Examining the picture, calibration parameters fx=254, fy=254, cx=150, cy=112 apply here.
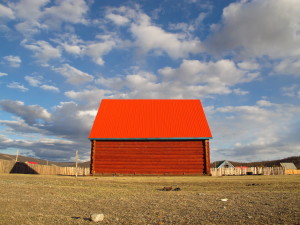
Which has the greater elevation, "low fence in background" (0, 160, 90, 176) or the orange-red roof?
the orange-red roof

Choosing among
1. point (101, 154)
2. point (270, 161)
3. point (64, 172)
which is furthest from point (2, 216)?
point (270, 161)

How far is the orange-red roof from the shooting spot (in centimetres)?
2764

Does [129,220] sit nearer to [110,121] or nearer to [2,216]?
[2,216]

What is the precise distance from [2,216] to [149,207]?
3874 mm

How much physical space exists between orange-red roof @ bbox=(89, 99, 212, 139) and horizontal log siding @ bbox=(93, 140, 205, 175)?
2.90 feet

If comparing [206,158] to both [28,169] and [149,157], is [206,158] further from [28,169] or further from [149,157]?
[28,169]

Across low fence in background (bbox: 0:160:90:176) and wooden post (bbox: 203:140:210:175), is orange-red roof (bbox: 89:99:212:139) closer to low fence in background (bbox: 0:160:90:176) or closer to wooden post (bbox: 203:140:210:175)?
wooden post (bbox: 203:140:210:175)

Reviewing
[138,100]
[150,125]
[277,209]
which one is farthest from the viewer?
[138,100]

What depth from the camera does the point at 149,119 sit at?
30.0 meters

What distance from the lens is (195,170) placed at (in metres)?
26.6

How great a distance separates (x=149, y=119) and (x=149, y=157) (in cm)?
504

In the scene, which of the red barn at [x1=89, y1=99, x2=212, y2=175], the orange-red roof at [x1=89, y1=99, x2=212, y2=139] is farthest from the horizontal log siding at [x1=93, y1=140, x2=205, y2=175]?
the orange-red roof at [x1=89, y1=99, x2=212, y2=139]

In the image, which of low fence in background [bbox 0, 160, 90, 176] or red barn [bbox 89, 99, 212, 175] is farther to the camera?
low fence in background [bbox 0, 160, 90, 176]

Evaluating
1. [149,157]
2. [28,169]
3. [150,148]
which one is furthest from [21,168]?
[150,148]
